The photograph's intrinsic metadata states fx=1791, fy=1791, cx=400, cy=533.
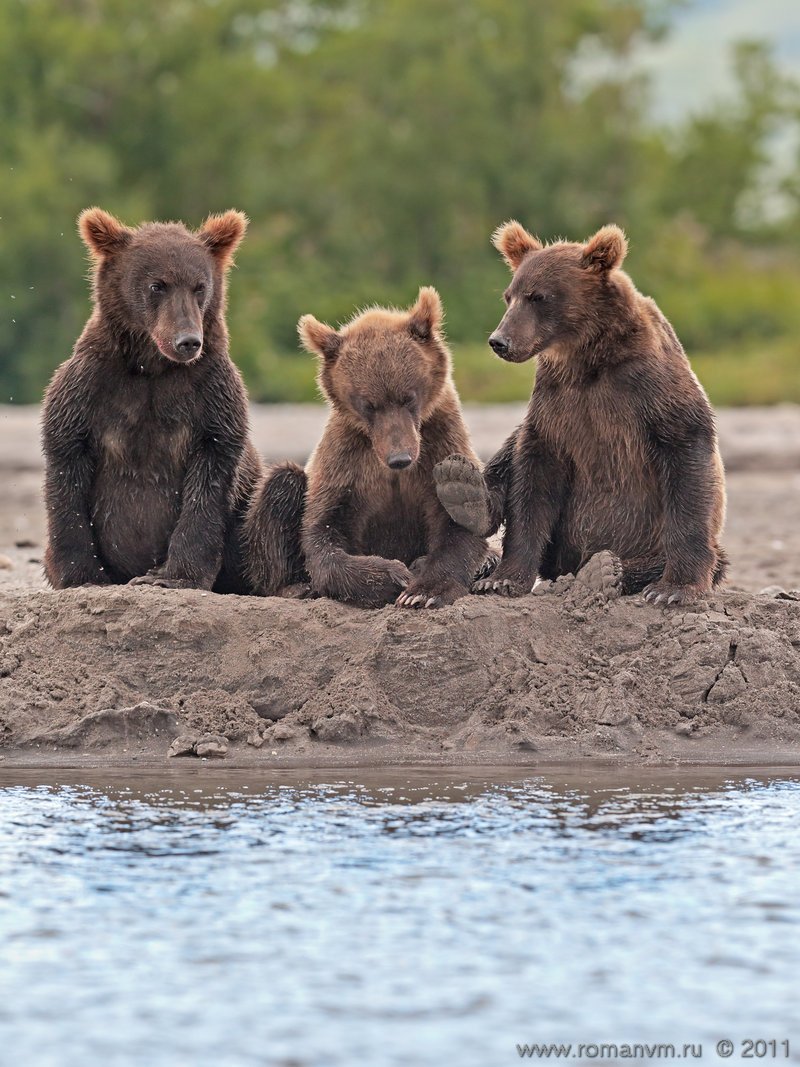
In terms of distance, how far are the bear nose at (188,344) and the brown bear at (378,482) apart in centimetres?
67

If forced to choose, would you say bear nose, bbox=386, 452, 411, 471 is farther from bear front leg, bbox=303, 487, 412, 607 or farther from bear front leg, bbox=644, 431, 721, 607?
bear front leg, bbox=644, 431, 721, 607

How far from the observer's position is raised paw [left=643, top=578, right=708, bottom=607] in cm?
710

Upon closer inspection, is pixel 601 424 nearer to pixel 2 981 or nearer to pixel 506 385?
pixel 2 981

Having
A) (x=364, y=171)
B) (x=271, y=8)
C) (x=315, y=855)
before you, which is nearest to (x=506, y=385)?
(x=364, y=171)

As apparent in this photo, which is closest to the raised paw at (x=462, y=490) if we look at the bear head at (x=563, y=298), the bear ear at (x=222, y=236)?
the bear head at (x=563, y=298)

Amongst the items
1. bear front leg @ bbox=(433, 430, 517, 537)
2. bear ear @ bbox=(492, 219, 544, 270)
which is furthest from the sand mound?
bear ear @ bbox=(492, 219, 544, 270)

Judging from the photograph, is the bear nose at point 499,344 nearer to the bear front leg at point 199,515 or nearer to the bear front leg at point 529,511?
the bear front leg at point 529,511

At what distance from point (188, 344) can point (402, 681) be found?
61.1 inches

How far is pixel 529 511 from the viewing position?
24.1 feet

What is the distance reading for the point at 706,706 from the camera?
274 inches

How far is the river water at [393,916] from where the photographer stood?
3979 millimetres

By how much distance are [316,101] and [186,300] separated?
28.5m

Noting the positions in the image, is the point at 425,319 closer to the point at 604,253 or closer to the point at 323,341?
the point at 323,341

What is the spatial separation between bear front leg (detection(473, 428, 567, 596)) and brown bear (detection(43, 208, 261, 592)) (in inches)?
46.6
